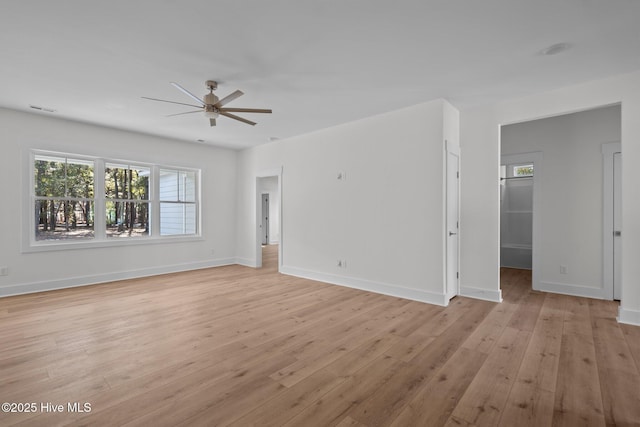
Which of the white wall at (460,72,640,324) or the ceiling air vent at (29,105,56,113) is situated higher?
the ceiling air vent at (29,105,56,113)

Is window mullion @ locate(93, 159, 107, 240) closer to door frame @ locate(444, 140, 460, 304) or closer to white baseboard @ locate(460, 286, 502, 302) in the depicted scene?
door frame @ locate(444, 140, 460, 304)

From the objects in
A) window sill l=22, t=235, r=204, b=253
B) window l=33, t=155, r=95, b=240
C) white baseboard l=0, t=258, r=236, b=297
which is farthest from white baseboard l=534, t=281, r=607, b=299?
window l=33, t=155, r=95, b=240

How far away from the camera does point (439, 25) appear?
2.42 meters

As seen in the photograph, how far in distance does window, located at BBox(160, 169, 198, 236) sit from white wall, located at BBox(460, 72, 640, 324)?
5539mm

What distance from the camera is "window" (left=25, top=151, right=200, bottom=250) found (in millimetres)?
4883

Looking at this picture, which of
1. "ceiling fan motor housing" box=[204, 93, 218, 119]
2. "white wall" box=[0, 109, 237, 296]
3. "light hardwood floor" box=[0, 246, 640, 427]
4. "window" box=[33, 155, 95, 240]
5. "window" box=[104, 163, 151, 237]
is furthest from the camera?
"window" box=[104, 163, 151, 237]

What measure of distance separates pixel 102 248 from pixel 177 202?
163 centimetres

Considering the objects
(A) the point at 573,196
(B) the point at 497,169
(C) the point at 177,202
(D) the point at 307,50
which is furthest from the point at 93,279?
(A) the point at 573,196

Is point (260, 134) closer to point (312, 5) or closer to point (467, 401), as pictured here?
point (312, 5)

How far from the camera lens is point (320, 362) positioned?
2486mm

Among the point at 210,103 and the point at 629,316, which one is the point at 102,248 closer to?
the point at 210,103

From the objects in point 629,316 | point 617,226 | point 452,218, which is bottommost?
point 629,316

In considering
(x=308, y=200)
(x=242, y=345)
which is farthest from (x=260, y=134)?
(x=242, y=345)

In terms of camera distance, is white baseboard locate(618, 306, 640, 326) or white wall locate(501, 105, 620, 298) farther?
white wall locate(501, 105, 620, 298)
